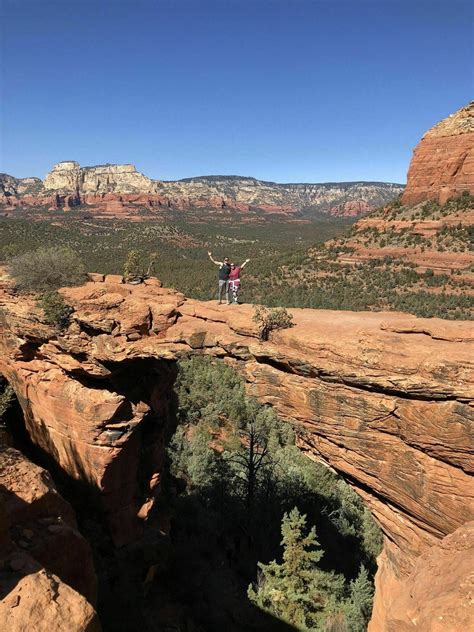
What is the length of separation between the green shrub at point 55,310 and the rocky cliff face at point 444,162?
61340 millimetres

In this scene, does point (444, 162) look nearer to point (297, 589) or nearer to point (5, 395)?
point (297, 589)

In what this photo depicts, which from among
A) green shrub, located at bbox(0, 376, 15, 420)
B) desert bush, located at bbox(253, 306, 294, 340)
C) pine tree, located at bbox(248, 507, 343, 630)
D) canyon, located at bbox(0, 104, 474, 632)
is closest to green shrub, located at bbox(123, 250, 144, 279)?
canyon, located at bbox(0, 104, 474, 632)

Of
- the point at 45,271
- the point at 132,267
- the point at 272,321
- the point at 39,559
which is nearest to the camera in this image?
the point at 39,559

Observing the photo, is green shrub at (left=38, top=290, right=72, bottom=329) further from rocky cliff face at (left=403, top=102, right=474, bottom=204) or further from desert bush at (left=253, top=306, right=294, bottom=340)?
rocky cliff face at (left=403, top=102, right=474, bottom=204)

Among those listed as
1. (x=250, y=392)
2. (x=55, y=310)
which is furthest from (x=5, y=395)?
(x=250, y=392)

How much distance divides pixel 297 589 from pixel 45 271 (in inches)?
538

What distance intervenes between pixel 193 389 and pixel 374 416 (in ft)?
85.7

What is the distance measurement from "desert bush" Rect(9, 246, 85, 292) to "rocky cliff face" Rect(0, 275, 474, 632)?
76 cm

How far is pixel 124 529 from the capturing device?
45.7ft

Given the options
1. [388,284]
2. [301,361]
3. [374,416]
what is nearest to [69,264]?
[301,361]

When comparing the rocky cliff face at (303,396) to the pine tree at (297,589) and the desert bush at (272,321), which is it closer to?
the desert bush at (272,321)

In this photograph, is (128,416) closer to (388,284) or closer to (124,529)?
(124,529)

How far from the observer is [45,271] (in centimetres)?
1421

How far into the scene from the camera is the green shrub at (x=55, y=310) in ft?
42.0
